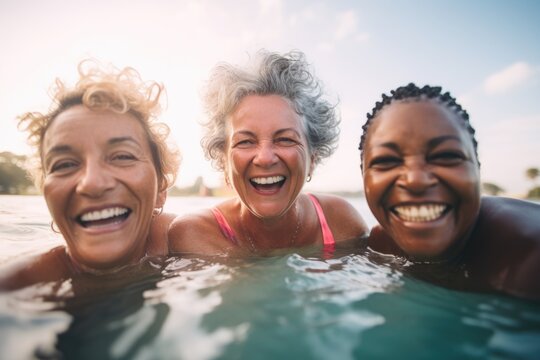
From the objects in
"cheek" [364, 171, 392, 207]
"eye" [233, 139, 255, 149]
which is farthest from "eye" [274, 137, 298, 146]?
"cheek" [364, 171, 392, 207]

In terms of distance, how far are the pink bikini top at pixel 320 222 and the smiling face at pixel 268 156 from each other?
0.40 metres

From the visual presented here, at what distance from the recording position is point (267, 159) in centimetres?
291

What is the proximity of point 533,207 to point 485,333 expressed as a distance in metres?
1.20

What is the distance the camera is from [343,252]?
10.3ft

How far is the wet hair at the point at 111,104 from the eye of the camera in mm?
2541

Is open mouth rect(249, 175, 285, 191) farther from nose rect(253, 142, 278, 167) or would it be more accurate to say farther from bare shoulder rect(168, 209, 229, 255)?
bare shoulder rect(168, 209, 229, 255)

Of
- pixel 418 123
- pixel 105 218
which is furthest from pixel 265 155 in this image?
pixel 105 218

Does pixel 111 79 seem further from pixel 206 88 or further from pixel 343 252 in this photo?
pixel 343 252

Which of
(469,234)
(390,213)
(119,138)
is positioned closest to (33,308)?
(119,138)

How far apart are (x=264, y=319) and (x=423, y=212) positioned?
50.6 inches

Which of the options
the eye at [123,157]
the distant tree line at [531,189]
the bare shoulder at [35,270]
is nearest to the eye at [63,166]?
the eye at [123,157]

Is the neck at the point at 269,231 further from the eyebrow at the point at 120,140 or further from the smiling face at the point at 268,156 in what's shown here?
the eyebrow at the point at 120,140

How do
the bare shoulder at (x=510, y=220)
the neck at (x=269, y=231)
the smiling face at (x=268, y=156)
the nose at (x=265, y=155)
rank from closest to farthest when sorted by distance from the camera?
the bare shoulder at (x=510, y=220) → the nose at (x=265, y=155) → the smiling face at (x=268, y=156) → the neck at (x=269, y=231)

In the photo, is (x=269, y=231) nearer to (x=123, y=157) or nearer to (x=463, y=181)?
Answer: (x=123, y=157)
